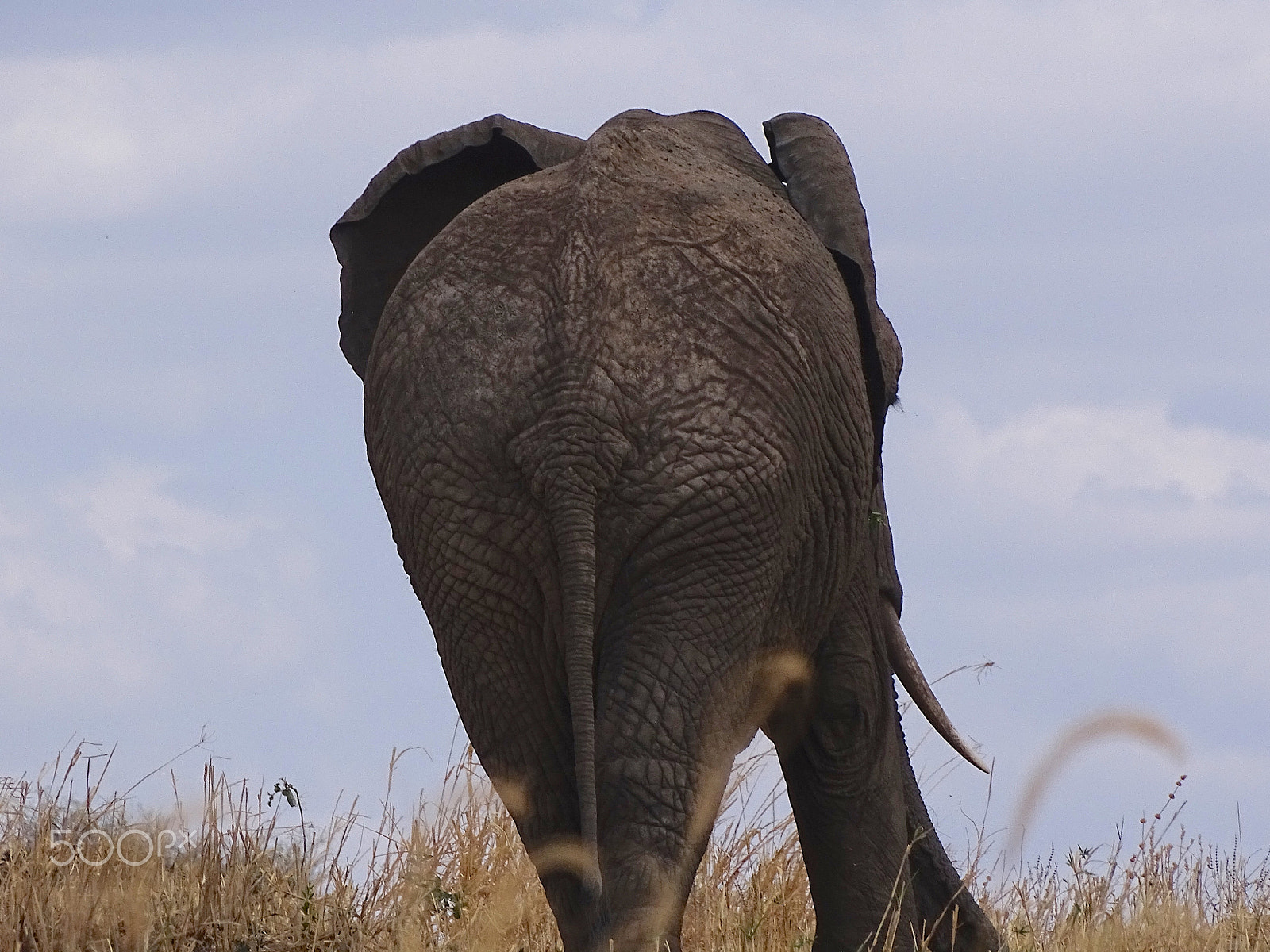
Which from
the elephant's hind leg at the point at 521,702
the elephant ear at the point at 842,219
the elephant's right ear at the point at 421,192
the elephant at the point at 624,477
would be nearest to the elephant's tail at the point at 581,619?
the elephant at the point at 624,477

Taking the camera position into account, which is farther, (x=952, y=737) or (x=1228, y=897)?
(x=1228, y=897)

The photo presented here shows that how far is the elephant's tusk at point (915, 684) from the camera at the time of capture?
5.45 m

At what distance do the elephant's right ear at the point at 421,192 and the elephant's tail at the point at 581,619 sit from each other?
1327 millimetres

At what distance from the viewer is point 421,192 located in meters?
5.15

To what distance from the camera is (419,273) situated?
438 centimetres

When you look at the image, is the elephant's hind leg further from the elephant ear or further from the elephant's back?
the elephant ear

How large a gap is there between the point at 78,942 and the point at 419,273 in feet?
7.63

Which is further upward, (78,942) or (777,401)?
(777,401)

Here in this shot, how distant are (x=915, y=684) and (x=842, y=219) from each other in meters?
1.44

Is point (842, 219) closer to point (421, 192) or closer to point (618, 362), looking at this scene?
point (618, 362)

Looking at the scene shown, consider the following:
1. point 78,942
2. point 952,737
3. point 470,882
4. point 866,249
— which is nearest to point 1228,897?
point 952,737

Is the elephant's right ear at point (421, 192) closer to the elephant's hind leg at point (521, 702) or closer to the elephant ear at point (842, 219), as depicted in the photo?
the elephant ear at point (842, 219)

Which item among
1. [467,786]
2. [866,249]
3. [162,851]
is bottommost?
[162,851]

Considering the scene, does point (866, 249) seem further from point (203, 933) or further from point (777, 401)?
point (203, 933)
